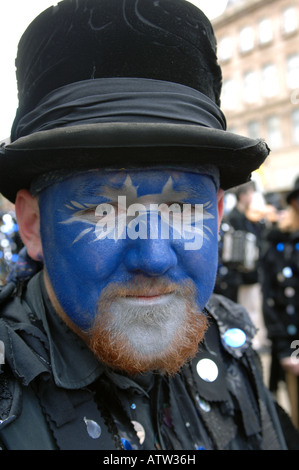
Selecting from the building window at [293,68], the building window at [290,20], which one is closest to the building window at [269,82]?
the building window at [293,68]

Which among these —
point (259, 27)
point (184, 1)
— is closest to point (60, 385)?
point (184, 1)

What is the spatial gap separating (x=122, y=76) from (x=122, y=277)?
1.78 ft

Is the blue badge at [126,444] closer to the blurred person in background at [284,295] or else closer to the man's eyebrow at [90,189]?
the man's eyebrow at [90,189]

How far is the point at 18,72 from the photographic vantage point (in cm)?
123

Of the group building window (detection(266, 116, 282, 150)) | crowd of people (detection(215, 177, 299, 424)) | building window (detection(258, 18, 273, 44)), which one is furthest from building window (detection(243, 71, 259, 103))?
crowd of people (detection(215, 177, 299, 424))

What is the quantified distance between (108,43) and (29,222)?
57 cm

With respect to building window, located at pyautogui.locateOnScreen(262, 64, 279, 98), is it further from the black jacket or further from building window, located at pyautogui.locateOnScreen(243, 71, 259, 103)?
the black jacket

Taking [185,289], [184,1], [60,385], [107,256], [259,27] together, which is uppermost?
[259,27]

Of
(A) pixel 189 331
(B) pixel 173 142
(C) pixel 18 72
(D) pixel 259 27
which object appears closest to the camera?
(B) pixel 173 142

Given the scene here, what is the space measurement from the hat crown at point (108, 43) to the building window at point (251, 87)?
66.3 feet

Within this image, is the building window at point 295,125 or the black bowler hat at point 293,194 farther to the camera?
the building window at point 295,125

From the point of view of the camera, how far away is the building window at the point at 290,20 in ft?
54.0

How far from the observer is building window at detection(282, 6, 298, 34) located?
1647 cm

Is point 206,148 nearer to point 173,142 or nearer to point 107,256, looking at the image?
point 173,142
